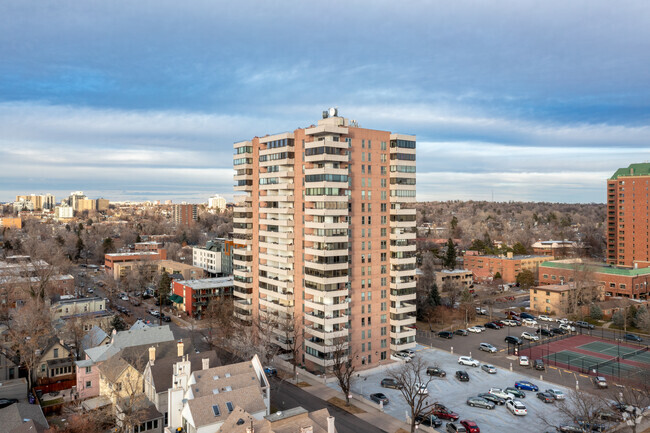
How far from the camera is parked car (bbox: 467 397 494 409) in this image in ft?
145

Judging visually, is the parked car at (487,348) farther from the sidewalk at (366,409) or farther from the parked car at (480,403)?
the sidewalk at (366,409)

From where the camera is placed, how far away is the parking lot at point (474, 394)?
134ft

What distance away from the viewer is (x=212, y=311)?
71875mm

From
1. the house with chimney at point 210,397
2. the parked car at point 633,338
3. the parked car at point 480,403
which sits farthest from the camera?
the parked car at point 633,338

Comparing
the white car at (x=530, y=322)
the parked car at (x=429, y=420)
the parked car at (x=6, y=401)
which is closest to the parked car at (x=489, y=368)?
the parked car at (x=429, y=420)

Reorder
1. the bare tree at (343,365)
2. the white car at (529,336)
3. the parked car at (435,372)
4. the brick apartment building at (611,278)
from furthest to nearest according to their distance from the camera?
the brick apartment building at (611,278) → the white car at (529,336) → the parked car at (435,372) → the bare tree at (343,365)

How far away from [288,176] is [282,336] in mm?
21047

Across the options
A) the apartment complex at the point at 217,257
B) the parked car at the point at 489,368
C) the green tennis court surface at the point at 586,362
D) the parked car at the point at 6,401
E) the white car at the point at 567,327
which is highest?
the apartment complex at the point at 217,257

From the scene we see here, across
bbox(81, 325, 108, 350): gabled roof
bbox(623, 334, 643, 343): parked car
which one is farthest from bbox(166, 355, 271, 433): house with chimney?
bbox(623, 334, 643, 343): parked car

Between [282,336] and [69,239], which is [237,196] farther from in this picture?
[69,239]

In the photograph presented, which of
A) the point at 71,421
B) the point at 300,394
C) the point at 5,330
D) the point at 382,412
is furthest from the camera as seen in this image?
the point at 5,330

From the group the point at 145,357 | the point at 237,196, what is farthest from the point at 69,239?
the point at 145,357

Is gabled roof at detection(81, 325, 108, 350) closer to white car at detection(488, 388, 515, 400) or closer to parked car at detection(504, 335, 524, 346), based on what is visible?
white car at detection(488, 388, 515, 400)

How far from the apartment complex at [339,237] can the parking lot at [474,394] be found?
17.1 feet
